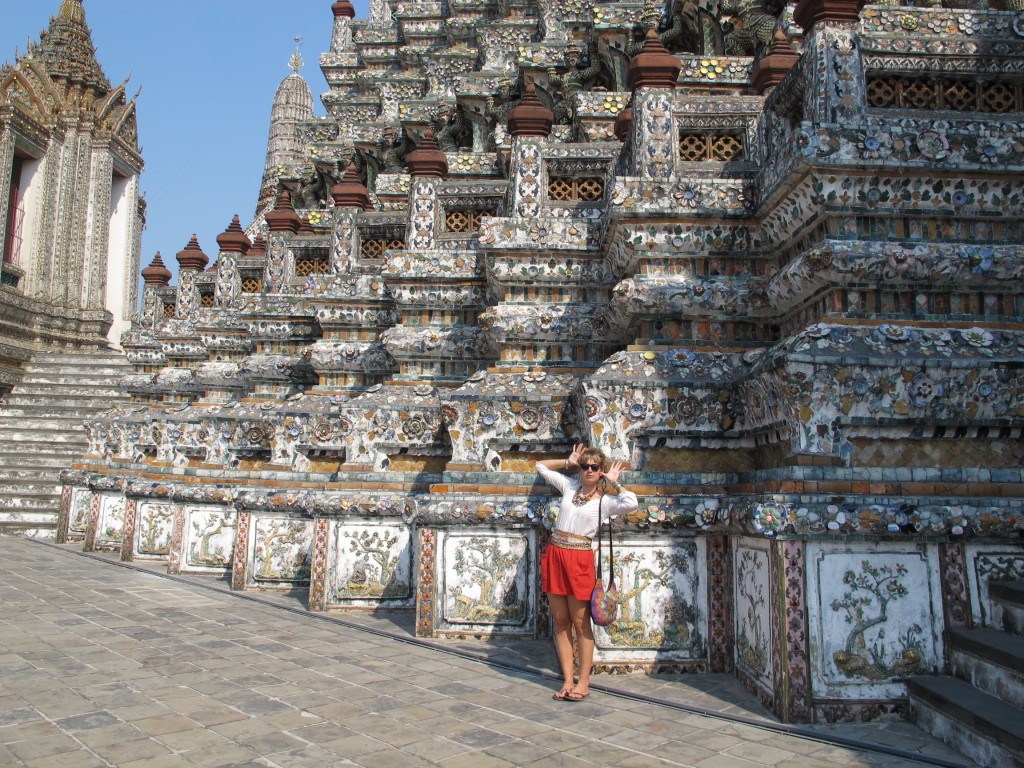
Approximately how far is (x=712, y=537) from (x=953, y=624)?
1561 millimetres

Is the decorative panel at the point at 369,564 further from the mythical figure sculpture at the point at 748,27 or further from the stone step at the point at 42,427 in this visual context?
the stone step at the point at 42,427

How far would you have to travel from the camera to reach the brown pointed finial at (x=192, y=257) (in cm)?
1800

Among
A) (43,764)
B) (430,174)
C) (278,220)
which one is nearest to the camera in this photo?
(43,764)

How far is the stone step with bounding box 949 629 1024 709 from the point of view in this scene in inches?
160

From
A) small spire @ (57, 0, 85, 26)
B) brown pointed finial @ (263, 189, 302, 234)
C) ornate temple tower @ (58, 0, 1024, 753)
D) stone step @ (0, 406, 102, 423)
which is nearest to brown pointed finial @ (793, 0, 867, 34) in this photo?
ornate temple tower @ (58, 0, 1024, 753)

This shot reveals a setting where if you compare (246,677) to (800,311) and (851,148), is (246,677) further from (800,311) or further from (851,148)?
(851,148)

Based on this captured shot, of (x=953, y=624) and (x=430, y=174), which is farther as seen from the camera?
(x=430, y=174)

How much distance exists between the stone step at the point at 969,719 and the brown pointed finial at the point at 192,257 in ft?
54.4

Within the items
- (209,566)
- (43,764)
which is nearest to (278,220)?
(209,566)

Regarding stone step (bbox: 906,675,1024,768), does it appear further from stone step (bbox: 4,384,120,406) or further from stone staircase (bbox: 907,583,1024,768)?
stone step (bbox: 4,384,120,406)

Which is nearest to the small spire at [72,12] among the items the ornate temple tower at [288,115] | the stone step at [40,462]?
the ornate temple tower at [288,115]

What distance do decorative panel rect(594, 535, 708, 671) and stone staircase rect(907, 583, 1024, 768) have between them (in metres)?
1.48

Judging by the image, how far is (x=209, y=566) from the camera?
11.3m

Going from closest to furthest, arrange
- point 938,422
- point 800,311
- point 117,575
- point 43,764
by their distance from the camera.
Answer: point 43,764, point 938,422, point 800,311, point 117,575
